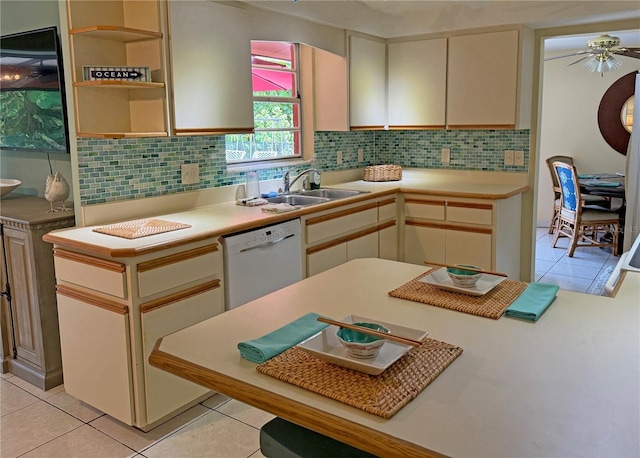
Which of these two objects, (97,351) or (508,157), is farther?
(508,157)

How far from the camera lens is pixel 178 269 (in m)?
2.58

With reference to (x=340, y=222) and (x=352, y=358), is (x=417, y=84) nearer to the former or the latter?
(x=340, y=222)

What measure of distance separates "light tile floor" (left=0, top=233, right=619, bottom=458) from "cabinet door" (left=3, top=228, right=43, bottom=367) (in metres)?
0.20

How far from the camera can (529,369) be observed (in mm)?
1259

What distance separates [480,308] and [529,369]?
1.22 ft

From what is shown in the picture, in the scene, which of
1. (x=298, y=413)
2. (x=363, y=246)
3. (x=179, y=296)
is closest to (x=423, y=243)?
(x=363, y=246)

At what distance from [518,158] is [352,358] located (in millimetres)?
3536

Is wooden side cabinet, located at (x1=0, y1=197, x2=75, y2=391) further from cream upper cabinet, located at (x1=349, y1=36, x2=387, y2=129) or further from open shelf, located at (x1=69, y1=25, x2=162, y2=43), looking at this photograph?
cream upper cabinet, located at (x1=349, y1=36, x2=387, y2=129)

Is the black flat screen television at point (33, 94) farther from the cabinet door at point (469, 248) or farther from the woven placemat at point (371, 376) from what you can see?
the cabinet door at point (469, 248)

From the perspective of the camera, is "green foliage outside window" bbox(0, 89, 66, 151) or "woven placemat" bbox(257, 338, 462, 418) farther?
"green foliage outside window" bbox(0, 89, 66, 151)

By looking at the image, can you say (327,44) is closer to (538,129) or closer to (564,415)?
(538,129)

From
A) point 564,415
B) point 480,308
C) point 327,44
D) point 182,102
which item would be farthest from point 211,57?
point 564,415

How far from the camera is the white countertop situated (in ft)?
8.09

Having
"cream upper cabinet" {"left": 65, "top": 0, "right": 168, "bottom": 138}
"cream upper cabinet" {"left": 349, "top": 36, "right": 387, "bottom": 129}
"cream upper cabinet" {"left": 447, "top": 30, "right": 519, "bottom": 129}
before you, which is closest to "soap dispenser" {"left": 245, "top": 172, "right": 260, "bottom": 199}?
"cream upper cabinet" {"left": 65, "top": 0, "right": 168, "bottom": 138}
